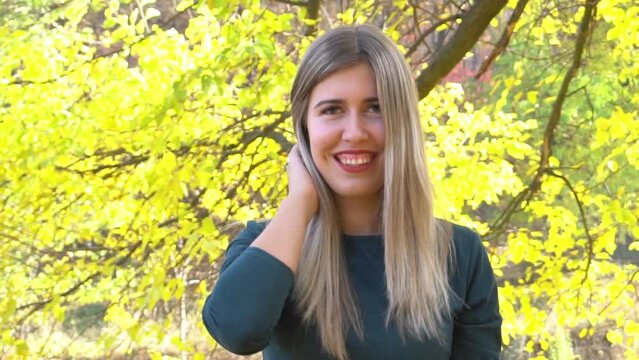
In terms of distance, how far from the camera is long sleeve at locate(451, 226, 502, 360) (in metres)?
1.66

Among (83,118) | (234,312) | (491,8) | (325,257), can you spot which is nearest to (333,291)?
(325,257)

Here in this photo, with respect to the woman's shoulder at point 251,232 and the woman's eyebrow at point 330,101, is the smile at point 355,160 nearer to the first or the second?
the woman's eyebrow at point 330,101

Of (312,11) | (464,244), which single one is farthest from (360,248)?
(312,11)

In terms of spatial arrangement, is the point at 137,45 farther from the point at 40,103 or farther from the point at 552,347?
the point at 552,347

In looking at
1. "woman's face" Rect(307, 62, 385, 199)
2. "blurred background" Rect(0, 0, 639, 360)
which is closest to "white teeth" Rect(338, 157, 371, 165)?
"woman's face" Rect(307, 62, 385, 199)

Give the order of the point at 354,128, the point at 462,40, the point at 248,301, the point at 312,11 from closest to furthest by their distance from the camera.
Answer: the point at 248,301 → the point at 354,128 → the point at 462,40 → the point at 312,11

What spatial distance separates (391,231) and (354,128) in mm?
192

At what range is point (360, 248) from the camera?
169 cm

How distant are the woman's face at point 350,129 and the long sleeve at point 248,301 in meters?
0.21

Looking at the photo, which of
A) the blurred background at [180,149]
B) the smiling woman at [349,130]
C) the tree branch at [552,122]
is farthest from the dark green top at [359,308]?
the tree branch at [552,122]

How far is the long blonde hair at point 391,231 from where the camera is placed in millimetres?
1596

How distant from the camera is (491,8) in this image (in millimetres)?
3547

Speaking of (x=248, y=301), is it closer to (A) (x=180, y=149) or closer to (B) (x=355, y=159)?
(B) (x=355, y=159)

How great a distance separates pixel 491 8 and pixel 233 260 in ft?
7.21
